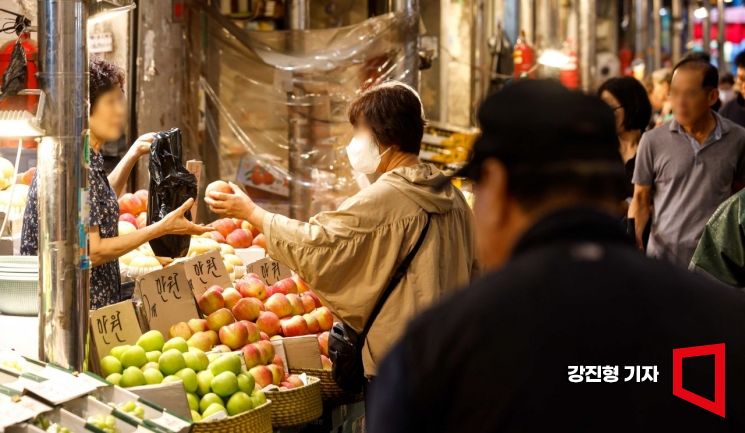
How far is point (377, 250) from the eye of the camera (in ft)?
15.3

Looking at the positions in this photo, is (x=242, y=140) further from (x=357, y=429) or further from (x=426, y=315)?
(x=426, y=315)

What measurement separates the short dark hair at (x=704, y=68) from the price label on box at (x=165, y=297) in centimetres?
389

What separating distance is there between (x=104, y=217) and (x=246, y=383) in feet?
3.26

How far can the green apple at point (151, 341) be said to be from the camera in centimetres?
464

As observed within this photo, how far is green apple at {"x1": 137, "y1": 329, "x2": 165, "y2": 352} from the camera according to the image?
15.2 ft

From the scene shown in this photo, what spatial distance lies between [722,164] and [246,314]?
3468 millimetres

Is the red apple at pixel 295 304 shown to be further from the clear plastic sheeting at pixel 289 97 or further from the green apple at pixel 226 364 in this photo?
the clear plastic sheeting at pixel 289 97

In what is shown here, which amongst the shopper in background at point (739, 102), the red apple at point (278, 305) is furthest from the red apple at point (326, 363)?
the shopper in background at point (739, 102)

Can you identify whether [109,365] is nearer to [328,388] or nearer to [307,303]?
[328,388]

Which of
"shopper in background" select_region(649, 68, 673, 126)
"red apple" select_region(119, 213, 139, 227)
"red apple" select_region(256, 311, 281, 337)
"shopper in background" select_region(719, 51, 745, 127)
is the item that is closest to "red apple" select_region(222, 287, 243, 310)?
"red apple" select_region(256, 311, 281, 337)

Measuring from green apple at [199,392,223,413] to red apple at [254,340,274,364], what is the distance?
0.68m

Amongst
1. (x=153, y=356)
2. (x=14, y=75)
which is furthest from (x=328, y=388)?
(x=14, y=75)

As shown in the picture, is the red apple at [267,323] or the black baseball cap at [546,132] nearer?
the black baseball cap at [546,132]

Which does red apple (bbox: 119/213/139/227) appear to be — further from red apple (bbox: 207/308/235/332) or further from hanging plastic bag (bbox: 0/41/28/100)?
hanging plastic bag (bbox: 0/41/28/100)
